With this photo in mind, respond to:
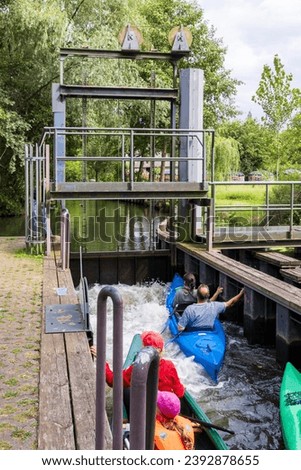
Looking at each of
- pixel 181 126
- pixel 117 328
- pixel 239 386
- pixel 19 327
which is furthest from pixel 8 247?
pixel 117 328

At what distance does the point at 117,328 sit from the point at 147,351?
1.16ft

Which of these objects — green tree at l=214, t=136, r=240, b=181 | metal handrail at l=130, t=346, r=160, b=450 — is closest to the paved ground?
metal handrail at l=130, t=346, r=160, b=450

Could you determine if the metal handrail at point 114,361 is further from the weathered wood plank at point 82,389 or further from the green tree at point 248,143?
the green tree at point 248,143

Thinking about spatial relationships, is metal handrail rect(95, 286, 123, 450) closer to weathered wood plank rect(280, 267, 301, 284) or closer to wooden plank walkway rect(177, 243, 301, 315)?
wooden plank walkway rect(177, 243, 301, 315)

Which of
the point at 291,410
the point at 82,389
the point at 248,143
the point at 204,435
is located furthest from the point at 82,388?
the point at 248,143

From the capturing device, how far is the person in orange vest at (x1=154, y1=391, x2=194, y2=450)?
414 centimetres

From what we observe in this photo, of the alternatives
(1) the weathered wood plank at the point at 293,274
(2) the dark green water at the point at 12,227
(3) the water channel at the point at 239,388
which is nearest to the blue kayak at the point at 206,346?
(3) the water channel at the point at 239,388

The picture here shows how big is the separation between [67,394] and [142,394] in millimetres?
2356

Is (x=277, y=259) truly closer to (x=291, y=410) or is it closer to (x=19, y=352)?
(x=291, y=410)

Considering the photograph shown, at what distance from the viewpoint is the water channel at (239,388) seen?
5750mm

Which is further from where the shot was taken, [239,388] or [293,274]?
[293,274]

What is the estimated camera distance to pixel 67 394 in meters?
4.35

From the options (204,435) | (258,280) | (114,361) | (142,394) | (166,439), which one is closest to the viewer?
(142,394)

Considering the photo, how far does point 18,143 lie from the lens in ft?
66.3
